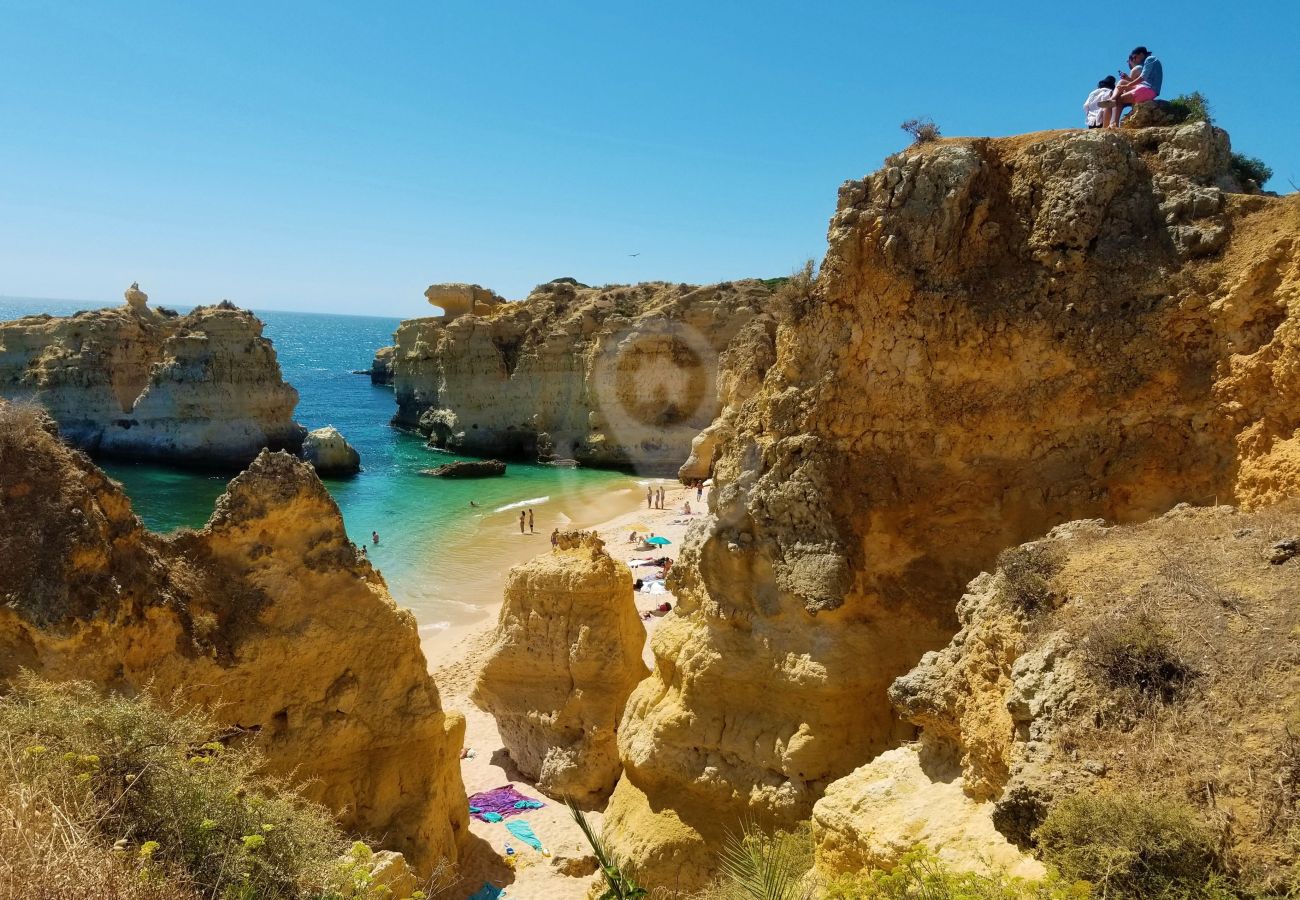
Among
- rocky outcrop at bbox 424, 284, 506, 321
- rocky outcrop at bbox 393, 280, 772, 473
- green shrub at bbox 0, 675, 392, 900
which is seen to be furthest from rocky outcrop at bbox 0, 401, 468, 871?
rocky outcrop at bbox 424, 284, 506, 321

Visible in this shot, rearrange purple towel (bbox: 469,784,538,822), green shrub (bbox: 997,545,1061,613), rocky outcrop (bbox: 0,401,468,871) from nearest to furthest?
green shrub (bbox: 997,545,1061,613)
rocky outcrop (bbox: 0,401,468,871)
purple towel (bbox: 469,784,538,822)

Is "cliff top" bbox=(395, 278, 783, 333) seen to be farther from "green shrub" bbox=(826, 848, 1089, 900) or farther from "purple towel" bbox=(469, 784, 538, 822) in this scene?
"green shrub" bbox=(826, 848, 1089, 900)

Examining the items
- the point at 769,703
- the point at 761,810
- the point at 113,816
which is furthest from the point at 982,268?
the point at 113,816

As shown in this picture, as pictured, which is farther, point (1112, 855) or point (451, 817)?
point (451, 817)

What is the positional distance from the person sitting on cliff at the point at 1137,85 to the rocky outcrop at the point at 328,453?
42.8 m

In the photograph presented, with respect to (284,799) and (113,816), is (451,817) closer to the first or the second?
(284,799)

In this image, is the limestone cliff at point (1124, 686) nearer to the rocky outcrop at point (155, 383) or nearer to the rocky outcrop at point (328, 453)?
the rocky outcrop at point (328, 453)

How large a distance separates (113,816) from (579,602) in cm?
837

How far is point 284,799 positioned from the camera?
5.77 meters

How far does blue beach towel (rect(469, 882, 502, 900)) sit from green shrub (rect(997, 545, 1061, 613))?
7.91 m

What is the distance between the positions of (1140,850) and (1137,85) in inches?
355

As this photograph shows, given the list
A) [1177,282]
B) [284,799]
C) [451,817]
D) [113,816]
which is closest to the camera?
[113,816]

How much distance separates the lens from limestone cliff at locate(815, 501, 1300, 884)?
3.85 meters

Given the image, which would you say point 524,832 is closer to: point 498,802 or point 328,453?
point 498,802
